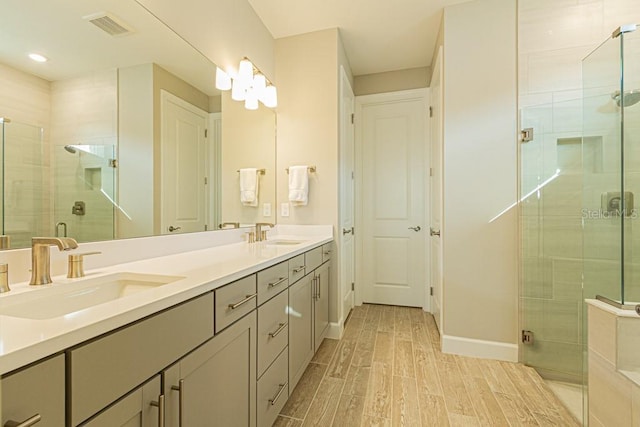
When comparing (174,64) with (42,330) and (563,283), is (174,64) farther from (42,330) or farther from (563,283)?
(563,283)

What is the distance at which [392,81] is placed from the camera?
3.26 m

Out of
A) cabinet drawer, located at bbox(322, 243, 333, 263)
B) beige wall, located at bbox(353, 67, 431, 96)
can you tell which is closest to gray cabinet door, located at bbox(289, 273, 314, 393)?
cabinet drawer, located at bbox(322, 243, 333, 263)

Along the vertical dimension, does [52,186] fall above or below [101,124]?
below

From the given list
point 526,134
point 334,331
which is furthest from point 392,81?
point 334,331

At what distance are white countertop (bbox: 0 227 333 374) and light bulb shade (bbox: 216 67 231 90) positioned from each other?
1.22 meters

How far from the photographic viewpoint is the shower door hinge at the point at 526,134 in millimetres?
2049

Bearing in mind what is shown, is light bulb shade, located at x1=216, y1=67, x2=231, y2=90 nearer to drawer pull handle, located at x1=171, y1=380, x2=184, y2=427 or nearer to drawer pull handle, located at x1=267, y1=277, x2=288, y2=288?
drawer pull handle, located at x1=267, y1=277, x2=288, y2=288

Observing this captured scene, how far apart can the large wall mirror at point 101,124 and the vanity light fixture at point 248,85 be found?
132 mm

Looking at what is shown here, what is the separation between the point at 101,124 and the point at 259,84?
1.43m

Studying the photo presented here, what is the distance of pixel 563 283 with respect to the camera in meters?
1.94

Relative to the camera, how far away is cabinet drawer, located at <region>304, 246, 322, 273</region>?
1.84 m

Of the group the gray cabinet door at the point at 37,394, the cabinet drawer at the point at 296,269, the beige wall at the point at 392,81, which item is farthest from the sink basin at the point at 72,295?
the beige wall at the point at 392,81

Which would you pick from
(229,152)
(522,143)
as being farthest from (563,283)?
(229,152)

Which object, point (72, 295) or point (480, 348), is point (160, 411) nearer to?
point (72, 295)
